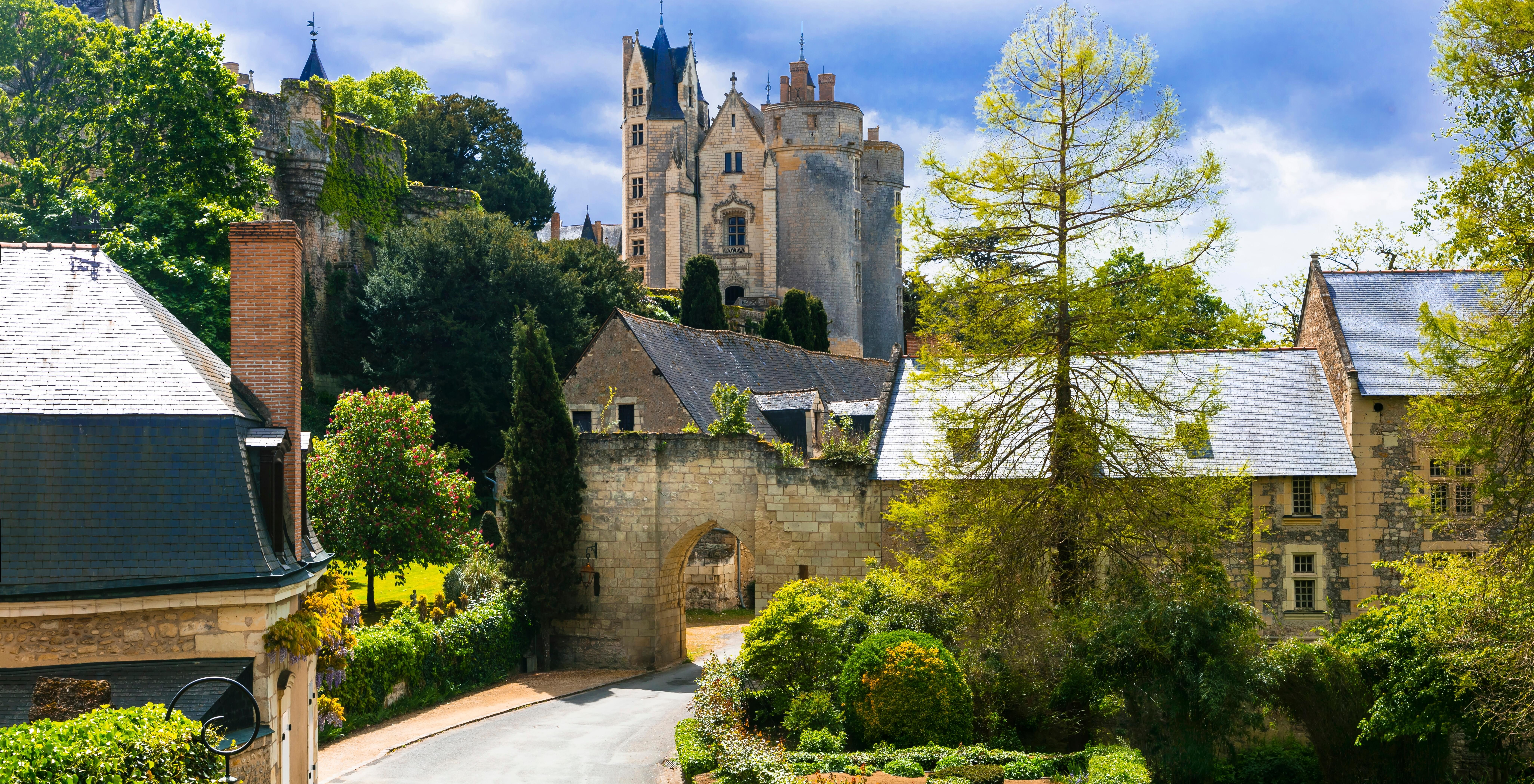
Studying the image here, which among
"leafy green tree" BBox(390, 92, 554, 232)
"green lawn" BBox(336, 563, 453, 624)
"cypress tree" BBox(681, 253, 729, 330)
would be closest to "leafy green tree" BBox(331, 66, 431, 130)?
"leafy green tree" BBox(390, 92, 554, 232)

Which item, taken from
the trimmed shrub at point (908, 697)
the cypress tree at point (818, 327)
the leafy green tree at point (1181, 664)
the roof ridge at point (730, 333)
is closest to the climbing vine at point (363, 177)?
the roof ridge at point (730, 333)

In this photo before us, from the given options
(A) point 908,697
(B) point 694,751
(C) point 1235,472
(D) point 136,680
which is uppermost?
(C) point 1235,472

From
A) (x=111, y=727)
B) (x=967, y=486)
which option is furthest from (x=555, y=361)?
(x=111, y=727)

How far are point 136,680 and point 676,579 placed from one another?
16.0 m

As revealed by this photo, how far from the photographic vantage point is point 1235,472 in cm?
2327

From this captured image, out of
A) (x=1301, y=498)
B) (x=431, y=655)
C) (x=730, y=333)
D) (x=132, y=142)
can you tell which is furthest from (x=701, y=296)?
(x=1301, y=498)

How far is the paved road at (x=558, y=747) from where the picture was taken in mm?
17219

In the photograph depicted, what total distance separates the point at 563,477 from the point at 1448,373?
666 inches

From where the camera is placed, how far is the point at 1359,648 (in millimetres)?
17750

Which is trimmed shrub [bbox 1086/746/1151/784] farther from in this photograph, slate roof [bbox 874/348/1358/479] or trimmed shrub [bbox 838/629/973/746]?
slate roof [bbox 874/348/1358/479]

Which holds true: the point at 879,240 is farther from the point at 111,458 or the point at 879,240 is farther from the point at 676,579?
the point at 111,458

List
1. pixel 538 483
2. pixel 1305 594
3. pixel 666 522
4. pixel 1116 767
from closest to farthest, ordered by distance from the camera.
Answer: pixel 1116 767
pixel 1305 594
pixel 538 483
pixel 666 522

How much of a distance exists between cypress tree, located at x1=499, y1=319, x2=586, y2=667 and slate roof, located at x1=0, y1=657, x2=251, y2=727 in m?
13.4

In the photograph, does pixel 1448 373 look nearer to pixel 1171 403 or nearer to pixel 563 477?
pixel 1171 403
